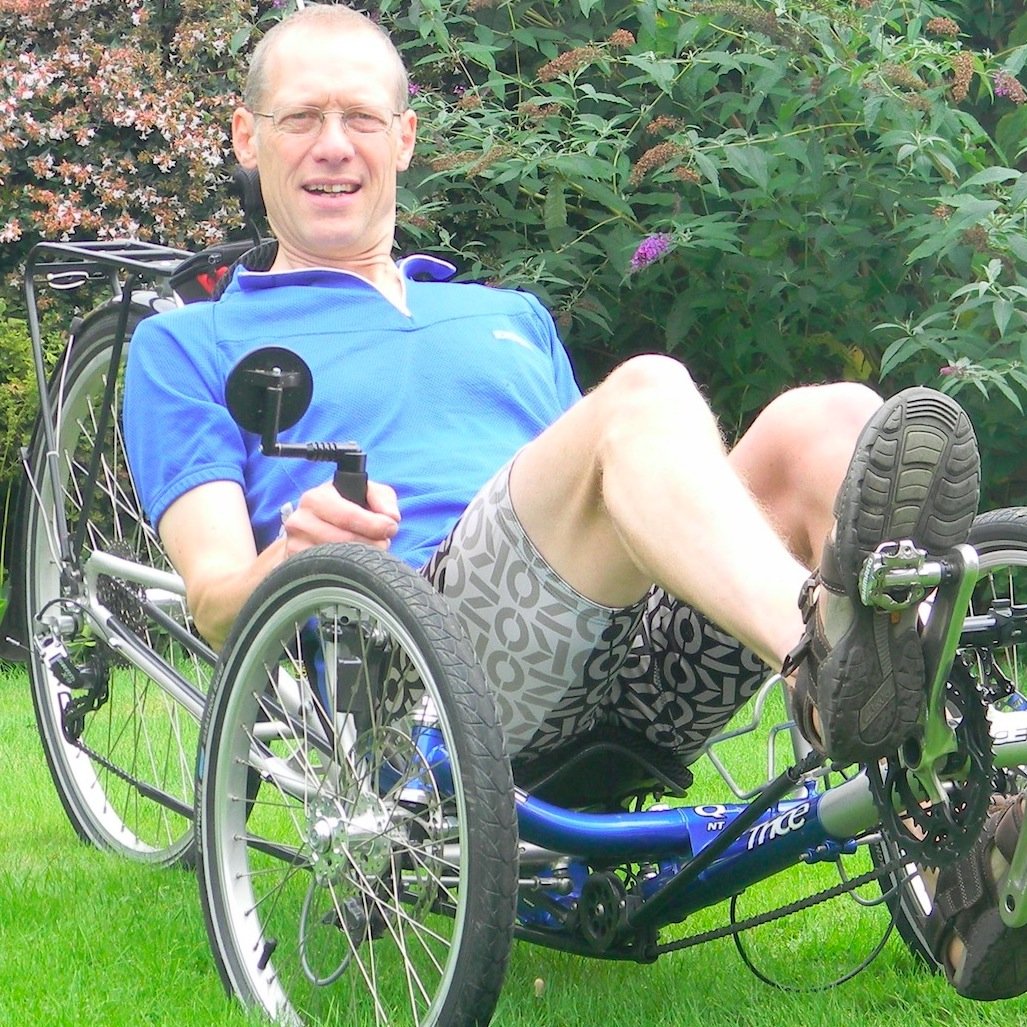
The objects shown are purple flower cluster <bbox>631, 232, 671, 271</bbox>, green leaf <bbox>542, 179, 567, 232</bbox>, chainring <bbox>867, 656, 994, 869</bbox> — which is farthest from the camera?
green leaf <bbox>542, 179, 567, 232</bbox>

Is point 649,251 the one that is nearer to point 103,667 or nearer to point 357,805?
point 103,667

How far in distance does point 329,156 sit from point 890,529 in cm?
145

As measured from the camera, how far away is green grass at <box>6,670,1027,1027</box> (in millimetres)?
2393

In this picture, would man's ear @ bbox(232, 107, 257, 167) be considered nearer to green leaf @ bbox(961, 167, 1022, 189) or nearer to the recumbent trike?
the recumbent trike

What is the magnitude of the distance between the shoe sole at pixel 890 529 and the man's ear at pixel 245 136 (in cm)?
156

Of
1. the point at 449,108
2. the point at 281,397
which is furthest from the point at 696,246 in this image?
the point at 281,397

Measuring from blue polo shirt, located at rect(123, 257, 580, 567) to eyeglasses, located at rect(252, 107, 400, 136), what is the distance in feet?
0.78

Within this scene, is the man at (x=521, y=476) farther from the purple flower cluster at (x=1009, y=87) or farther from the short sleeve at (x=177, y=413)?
the purple flower cluster at (x=1009, y=87)

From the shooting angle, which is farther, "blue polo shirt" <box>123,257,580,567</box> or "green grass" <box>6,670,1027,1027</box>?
"blue polo shirt" <box>123,257,580,567</box>

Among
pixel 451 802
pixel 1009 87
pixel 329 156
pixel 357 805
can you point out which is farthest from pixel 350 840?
pixel 1009 87

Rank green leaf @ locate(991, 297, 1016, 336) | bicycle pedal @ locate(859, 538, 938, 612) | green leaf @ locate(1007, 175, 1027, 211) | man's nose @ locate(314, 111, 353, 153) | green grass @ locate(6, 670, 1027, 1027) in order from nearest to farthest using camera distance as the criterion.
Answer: bicycle pedal @ locate(859, 538, 938, 612)
green grass @ locate(6, 670, 1027, 1027)
man's nose @ locate(314, 111, 353, 153)
green leaf @ locate(991, 297, 1016, 336)
green leaf @ locate(1007, 175, 1027, 211)

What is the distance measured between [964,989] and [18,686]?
154 inches

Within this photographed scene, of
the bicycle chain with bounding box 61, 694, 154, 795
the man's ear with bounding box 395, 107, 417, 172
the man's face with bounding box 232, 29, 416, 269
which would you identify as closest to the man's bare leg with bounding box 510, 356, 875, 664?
the man's face with bounding box 232, 29, 416, 269

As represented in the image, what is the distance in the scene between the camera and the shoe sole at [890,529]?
1.70 m
